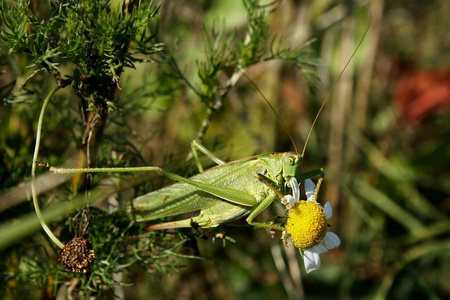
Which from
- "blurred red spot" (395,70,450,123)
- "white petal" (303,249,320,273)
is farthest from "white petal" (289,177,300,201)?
"blurred red spot" (395,70,450,123)

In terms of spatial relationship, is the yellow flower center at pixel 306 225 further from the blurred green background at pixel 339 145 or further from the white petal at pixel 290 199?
the blurred green background at pixel 339 145

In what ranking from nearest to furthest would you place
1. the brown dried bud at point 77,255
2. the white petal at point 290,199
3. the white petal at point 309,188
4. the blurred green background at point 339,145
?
the brown dried bud at point 77,255 < the white petal at point 290,199 < the white petal at point 309,188 < the blurred green background at point 339,145

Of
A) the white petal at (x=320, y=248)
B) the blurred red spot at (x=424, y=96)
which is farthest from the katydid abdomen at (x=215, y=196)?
the blurred red spot at (x=424, y=96)

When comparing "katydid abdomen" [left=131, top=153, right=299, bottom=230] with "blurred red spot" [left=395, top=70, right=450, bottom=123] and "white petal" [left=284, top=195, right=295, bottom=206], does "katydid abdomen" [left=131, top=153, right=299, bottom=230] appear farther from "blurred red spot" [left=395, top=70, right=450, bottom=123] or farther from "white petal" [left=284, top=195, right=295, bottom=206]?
"blurred red spot" [left=395, top=70, right=450, bottom=123]

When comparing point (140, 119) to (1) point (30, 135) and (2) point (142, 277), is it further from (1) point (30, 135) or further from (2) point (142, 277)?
(1) point (30, 135)

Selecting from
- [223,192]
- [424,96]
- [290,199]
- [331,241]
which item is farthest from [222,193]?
[424,96]

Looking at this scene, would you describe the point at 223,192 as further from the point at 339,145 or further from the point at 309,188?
the point at 339,145

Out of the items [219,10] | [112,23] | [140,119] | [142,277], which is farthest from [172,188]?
[219,10]
